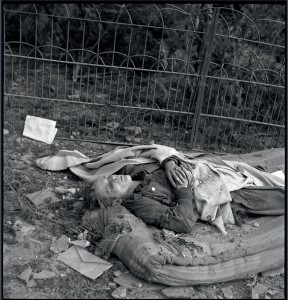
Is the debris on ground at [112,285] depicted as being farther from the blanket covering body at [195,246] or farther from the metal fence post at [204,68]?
the metal fence post at [204,68]

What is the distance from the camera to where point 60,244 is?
3871mm

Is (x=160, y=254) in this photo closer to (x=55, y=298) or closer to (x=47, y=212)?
(x=55, y=298)

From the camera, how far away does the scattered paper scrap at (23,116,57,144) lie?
5.87 metres

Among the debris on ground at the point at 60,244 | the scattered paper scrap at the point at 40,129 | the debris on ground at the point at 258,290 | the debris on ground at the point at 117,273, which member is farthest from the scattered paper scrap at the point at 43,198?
the debris on ground at the point at 258,290

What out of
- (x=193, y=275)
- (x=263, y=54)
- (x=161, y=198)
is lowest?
(x=193, y=275)

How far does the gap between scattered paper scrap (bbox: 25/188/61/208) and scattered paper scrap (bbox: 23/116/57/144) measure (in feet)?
4.56

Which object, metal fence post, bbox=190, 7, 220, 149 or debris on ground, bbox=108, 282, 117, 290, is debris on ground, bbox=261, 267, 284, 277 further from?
metal fence post, bbox=190, 7, 220, 149

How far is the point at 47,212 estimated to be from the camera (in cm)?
432

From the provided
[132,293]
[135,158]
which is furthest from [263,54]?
[132,293]

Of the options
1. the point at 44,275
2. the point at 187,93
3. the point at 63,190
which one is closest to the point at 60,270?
the point at 44,275

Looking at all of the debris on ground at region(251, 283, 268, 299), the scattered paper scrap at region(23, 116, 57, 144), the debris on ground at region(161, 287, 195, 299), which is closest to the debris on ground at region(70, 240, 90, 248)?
the debris on ground at region(161, 287, 195, 299)

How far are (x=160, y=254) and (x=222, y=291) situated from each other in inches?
23.2

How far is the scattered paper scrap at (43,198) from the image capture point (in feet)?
14.5

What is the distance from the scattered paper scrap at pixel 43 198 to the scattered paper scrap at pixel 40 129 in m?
1.39
